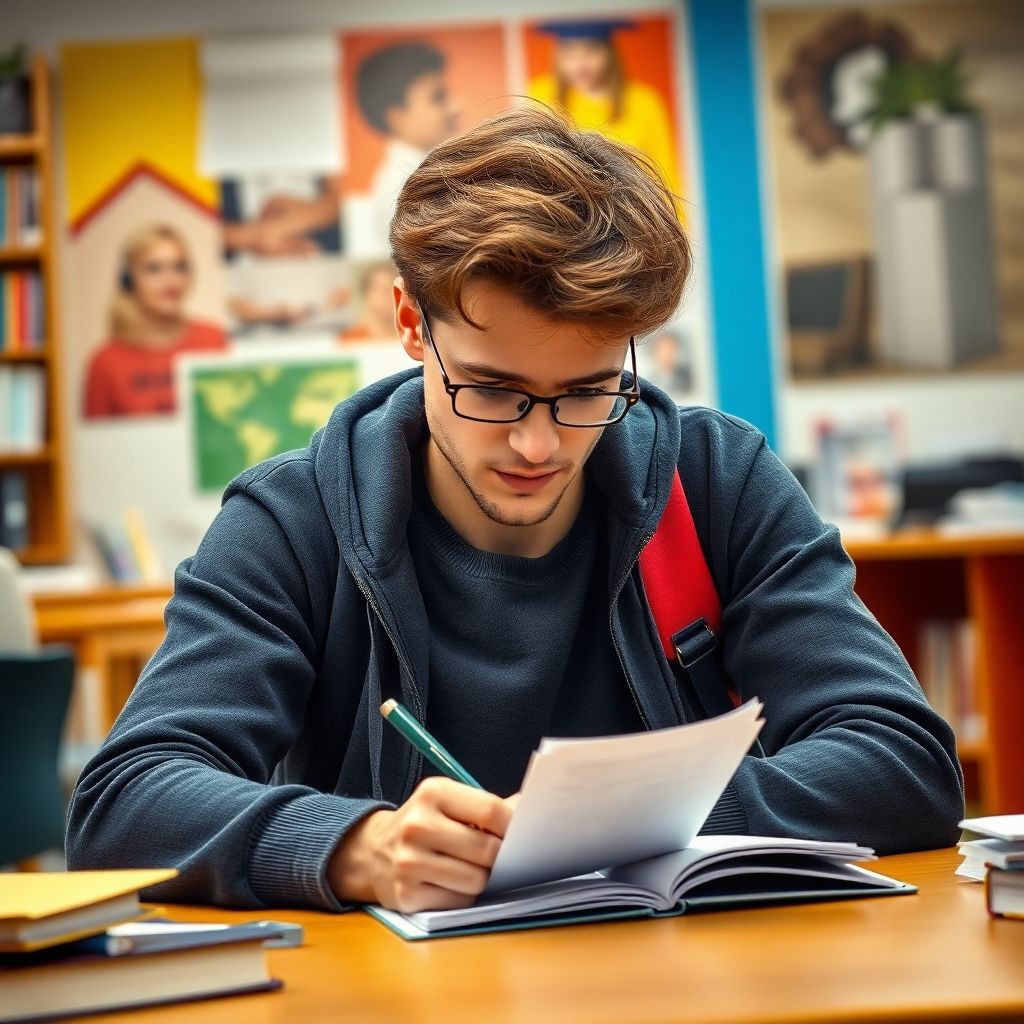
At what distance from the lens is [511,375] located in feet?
4.54

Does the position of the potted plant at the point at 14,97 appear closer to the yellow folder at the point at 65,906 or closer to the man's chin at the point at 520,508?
the man's chin at the point at 520,508

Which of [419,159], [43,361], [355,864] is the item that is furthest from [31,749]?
[419,159]

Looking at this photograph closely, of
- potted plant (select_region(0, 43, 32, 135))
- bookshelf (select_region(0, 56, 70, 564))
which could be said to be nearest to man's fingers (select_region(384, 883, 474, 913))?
bookshelf (select_region(0, 56, 70, 564))

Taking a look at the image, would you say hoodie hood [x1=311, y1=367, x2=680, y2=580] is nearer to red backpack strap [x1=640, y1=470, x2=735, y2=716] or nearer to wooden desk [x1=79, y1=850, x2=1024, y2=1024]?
red backpack strap [x1=640, y1=470, x2=735, y2=716]

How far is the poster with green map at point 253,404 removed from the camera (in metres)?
5.84

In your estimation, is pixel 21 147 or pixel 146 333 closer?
pixel 21 147

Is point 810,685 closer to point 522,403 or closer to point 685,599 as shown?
point 685,599

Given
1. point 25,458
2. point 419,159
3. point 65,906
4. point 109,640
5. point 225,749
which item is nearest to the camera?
point 65,906

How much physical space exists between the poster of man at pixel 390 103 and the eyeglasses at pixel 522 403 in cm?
452

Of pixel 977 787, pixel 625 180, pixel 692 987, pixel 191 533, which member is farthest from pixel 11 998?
pixel 191 533

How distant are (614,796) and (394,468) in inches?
23.4

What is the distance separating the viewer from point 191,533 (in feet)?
19.0

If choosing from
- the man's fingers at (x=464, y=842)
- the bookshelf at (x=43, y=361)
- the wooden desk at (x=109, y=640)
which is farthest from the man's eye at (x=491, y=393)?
the bookshelf at (x=43, y=361)

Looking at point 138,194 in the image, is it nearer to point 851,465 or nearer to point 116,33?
point 116,33
